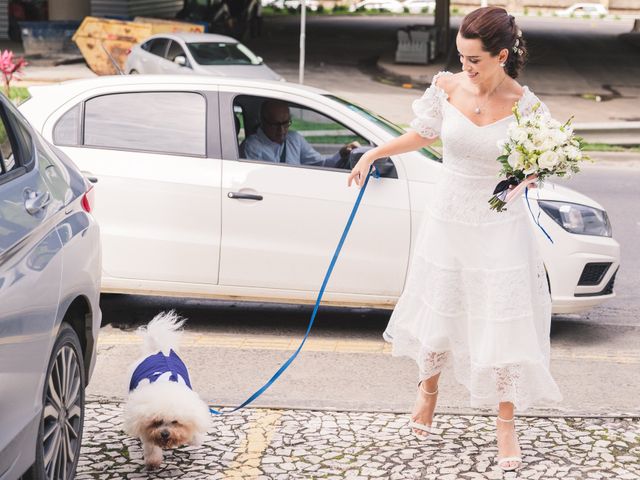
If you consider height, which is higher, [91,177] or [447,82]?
[447,82]

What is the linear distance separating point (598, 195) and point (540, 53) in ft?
75.5

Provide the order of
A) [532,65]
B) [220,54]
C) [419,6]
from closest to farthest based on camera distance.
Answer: [220,54] < [532,65] < [419,6]

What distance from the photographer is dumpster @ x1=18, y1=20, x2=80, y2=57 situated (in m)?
30.3

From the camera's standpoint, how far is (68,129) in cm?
723

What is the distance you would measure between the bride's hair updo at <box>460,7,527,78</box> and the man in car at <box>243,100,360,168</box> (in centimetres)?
263

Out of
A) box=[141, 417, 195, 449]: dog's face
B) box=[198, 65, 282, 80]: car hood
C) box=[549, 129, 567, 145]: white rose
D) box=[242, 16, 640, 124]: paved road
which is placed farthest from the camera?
box=[242, 16, 640, 124]: paved road

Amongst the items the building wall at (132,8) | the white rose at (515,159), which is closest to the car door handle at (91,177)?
the white rose at (515,159)

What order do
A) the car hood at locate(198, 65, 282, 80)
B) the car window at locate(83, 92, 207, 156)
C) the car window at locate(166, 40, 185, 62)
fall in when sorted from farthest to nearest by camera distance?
the car window at locate(166, 40, 185, 62) → the car hood at locate(198, 65, 282, 80) → the car window at locate(83, 92, 207, 156)

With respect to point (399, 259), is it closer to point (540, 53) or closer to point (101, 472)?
point (101, 472)

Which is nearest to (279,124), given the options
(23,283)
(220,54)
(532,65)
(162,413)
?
(162,413)

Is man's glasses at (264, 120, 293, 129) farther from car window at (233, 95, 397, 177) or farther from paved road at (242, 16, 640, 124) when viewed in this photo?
paved road at (242, 16, 640, 124)

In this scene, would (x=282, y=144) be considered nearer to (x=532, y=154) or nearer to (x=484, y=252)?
(x=484, y=252)

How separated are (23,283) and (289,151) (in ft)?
12.9

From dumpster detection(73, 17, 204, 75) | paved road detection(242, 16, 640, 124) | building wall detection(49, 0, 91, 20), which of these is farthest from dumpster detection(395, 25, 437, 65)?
building wall detection(49, 0, 91, 20)
